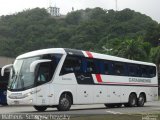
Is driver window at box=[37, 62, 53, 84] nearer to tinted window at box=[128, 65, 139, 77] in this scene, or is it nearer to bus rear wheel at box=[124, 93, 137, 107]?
tinted window at box=[128, 65, 139, 77]

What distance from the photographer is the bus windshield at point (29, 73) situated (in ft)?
66.7

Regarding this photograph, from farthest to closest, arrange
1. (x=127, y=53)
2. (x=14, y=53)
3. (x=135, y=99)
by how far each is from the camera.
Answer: (x=14, y=53) < (x=127, y=53) < (x=135, y=99)

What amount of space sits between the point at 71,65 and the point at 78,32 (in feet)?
214

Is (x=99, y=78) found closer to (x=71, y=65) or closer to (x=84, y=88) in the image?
(x=84, y=88)

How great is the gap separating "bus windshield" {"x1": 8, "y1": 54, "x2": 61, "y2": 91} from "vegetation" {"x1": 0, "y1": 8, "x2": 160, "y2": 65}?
45097mm

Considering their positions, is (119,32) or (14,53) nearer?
(14,53)

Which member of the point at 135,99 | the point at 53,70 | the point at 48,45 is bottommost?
the point at 135,99

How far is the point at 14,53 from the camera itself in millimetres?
71625

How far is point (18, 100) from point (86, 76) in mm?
4572

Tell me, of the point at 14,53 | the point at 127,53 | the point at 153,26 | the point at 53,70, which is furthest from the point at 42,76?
the point at 153,26

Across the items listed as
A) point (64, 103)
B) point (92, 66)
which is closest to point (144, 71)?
point (92, 66)

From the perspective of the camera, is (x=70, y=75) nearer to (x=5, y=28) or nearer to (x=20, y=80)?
(x=20, y=80)

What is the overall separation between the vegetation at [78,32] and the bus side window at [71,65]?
43218mm

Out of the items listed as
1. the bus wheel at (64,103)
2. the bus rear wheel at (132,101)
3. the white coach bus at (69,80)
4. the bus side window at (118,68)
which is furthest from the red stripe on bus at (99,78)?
the bus rear wheel at (132,101)
